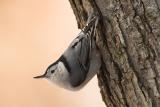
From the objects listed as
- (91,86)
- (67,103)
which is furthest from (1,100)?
(91,86)

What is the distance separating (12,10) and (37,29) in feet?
0.66

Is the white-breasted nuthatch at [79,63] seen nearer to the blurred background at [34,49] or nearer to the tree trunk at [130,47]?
the tree trunk at [130,47]

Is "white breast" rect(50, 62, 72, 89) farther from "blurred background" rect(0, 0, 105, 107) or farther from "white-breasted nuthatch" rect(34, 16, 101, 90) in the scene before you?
"blurred background" rect(0, 0, 105, 107)

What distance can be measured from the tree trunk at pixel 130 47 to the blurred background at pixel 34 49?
1.47m

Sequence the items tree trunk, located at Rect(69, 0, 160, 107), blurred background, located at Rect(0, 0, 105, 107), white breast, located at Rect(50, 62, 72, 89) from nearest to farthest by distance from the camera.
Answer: tree trunk, located at Rect(69, 0, 160, 107)
white breast, located at Rect(50, 62, 72, 89)
blurred background, located at Rect(0, 0, 105, 107)

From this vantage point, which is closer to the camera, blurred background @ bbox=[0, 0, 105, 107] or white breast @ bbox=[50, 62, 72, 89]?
white breast @ bbox=[50, 62, 72, 89]

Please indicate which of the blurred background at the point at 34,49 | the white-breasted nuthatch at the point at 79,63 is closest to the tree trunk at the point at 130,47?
the white-breasted nuthatch at the point at 79,63

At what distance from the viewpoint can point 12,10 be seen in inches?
103

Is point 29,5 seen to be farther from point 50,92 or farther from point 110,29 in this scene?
point 110,29

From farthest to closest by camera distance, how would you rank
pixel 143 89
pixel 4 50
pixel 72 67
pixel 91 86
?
pixel 4 50, pixel 91 86, pixel 72 67, pixel 143 89

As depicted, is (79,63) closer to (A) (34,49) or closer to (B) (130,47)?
(B) (130,47)

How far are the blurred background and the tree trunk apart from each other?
4.82 feet

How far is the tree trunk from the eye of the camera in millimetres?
817

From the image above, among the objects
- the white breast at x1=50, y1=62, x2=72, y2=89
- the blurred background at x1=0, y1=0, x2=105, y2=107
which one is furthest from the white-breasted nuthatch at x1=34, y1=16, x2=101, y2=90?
the blurred background at x1=0, y1=0, x2=105, y2=107
